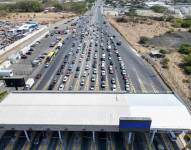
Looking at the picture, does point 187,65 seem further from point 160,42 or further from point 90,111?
point 90,111

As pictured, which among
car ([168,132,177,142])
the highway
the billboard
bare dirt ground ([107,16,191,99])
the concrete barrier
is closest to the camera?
the billboard

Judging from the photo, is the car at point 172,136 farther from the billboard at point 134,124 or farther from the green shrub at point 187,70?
the green shrub at point 187,70

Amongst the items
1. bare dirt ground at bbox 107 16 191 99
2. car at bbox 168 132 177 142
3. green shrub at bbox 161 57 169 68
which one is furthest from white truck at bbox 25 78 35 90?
green shrub at bbox 161 57 169 68

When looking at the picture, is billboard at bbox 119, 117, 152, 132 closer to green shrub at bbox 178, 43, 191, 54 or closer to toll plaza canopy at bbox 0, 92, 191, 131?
toll plaza canopy at bbox 0, 92, 191, 131

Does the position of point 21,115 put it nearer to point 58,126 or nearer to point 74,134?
point 58,126

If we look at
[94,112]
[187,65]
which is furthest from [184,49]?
[94,112]

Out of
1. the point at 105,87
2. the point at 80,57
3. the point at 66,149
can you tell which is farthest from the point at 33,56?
the point at 66,149
